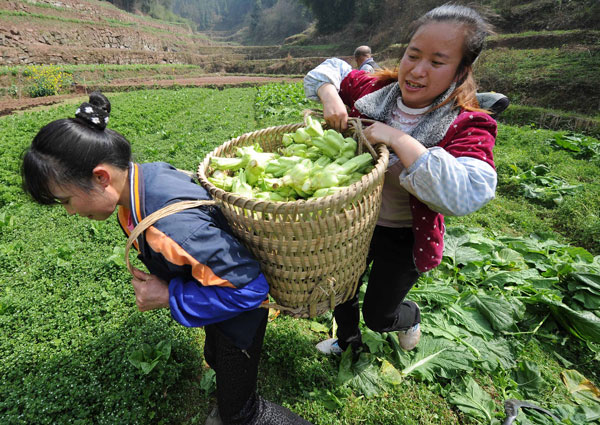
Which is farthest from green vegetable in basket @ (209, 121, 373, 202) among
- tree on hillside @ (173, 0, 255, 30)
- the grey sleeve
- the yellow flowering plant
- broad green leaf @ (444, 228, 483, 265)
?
tree on hillside @ (173, 0, 255, 30)

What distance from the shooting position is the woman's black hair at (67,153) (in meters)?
1.46

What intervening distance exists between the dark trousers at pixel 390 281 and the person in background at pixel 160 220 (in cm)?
104

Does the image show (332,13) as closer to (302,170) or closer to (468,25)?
(468,25)

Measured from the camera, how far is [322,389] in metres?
2.77

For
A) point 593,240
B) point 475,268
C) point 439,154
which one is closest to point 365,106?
point 439,154

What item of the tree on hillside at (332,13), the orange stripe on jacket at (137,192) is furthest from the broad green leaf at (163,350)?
the tree on hillside at (332,13)

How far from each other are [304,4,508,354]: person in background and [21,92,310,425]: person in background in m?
0.97

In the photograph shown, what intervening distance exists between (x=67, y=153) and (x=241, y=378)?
1667 mm

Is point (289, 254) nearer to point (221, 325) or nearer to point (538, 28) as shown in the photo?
point (221, 325)

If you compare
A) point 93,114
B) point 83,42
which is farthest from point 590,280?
point 83,42

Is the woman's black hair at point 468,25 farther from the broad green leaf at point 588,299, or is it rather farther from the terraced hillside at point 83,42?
the terraced hillside at point 83,42

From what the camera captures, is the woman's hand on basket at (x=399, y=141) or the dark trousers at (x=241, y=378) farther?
the dark trousers at (x=241, y=378)

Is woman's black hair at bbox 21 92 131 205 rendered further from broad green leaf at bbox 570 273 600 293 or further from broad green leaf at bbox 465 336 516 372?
broad green leaf at bbox 570 273 600 293

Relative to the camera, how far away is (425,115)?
1834mm
